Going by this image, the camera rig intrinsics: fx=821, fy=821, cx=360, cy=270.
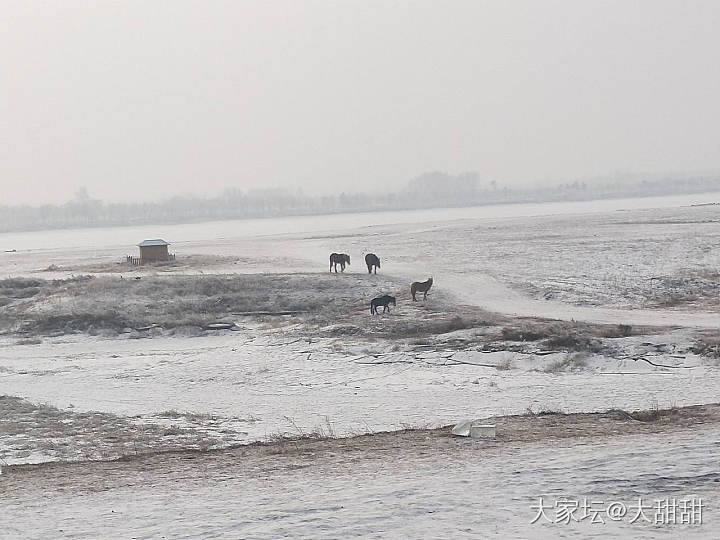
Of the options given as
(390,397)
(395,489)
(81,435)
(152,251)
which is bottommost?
(390,397)

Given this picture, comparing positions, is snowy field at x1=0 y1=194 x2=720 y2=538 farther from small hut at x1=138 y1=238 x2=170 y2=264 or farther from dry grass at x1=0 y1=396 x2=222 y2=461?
small hut at x1=138 y1=238 x2=170 y2=264

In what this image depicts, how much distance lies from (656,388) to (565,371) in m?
3.20

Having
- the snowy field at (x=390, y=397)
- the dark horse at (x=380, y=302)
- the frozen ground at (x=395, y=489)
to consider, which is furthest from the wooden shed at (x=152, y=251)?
the frozen ground at (x=395, y=489)

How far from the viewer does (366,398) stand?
20391 millimetres

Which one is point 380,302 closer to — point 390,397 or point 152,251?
point 390,397

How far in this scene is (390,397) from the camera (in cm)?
2042

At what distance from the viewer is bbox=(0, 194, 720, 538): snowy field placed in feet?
30.7

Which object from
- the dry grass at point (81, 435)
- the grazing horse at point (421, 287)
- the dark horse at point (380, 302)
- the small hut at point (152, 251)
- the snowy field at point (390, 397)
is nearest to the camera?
the snowy field at point (390, 397)

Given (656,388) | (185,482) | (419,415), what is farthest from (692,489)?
(656,388)

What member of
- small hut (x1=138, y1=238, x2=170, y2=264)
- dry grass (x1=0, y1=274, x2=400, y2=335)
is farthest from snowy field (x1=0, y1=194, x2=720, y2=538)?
small hut (x1=138, y1=238, x2=170, y2=264)

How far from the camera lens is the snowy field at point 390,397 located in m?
9.37

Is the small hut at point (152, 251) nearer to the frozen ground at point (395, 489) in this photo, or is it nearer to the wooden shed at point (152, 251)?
the wooden shed at point (152, 251)

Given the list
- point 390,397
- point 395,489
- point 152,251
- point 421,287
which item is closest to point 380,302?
point 421,287

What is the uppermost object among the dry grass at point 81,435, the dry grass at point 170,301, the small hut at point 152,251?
the small hut at point 152,251
